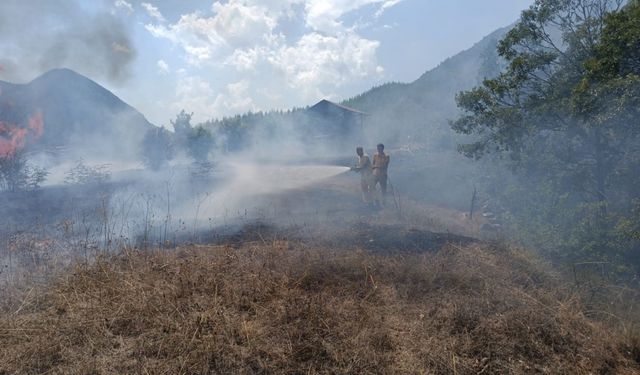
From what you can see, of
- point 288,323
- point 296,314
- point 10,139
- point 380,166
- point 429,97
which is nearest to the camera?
point 288,323

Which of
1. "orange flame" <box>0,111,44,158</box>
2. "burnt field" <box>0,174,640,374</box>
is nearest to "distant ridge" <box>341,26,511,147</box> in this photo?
"burnt field" <box>0,174,640,374</box>

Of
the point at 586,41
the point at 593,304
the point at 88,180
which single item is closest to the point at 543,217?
the point at 586,41

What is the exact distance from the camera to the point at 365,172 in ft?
35.0

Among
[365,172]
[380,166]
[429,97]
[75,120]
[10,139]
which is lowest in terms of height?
[365,172]

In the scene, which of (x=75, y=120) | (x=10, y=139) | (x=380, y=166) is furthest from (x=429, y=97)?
(x=10, y=139)

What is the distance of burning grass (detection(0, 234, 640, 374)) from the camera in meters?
3.30

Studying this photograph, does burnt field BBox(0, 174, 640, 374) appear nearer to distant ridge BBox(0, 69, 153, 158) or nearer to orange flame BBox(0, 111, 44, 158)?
orange flame BBox(0, 111, 44, 158)

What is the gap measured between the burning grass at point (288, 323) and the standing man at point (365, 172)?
5535 mm

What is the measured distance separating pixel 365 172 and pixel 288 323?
7244mm

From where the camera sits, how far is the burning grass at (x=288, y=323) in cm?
330

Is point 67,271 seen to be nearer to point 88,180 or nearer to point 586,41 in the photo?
point 88,180

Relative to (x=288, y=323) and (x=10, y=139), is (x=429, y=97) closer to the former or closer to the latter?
(x=10, y=139)

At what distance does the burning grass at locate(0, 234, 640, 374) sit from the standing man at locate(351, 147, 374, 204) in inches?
218

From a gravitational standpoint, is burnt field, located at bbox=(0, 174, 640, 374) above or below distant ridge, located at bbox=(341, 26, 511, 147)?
below
